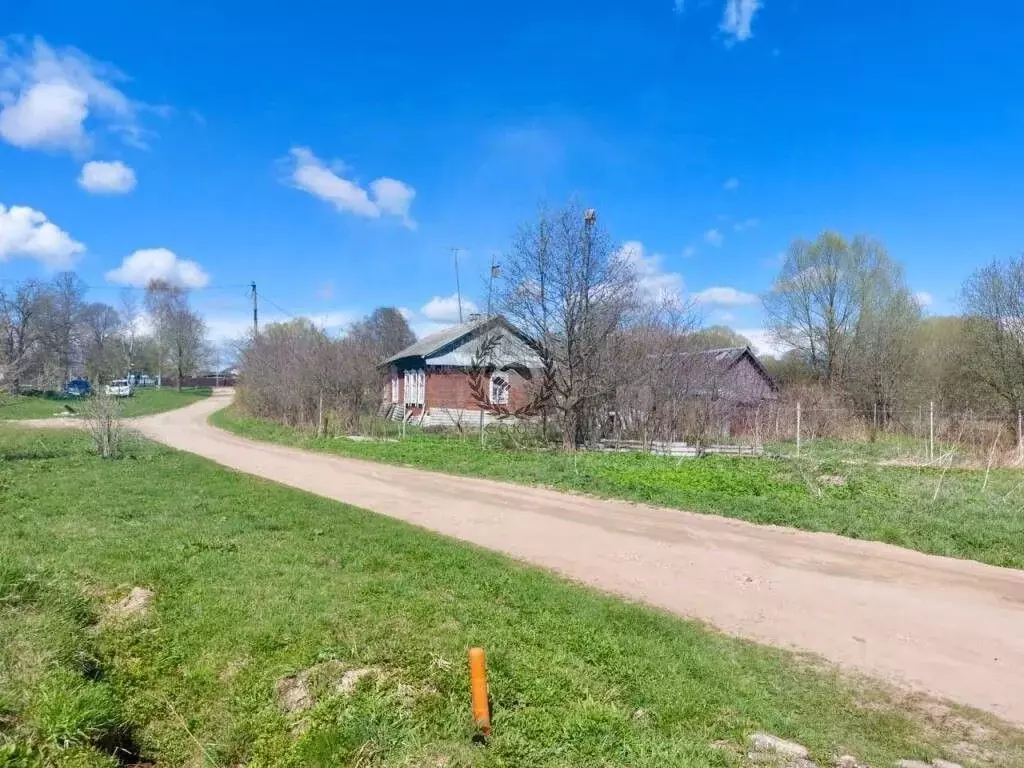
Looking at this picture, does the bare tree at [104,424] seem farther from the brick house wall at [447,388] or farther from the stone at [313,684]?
the brick house wall at [447,388]

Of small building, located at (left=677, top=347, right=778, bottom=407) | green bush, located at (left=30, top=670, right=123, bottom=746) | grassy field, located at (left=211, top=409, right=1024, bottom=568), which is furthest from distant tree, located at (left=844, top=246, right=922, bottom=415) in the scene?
green bush, located at (left=30, top=670, right=123, bottom=746)

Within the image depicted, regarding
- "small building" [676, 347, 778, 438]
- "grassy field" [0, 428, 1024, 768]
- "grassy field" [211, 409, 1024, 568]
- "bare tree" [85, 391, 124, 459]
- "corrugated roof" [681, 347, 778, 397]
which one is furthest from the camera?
"corrugated roof" [681, 347, 778, 397]

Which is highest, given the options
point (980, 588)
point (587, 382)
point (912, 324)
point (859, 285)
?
point (859, 285)

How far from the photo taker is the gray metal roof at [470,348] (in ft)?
78.2

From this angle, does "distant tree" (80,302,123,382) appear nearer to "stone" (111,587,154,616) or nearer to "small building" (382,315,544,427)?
"small building" (382,315,544,427)

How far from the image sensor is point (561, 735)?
13.1 ft

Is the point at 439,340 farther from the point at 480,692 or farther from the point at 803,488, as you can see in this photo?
the point at 480,692

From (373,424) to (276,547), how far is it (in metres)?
18.7

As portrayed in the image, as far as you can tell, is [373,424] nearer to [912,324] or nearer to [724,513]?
[724,513]

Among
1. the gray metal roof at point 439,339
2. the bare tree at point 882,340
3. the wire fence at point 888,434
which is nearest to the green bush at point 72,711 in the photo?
the wire fence at point 888,434

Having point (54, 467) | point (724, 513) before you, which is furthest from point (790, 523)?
point (54, 467)

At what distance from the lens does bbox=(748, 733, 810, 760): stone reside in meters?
3.88

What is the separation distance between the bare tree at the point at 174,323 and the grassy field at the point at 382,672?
238 ft

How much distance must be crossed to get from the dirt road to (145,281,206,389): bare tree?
224ft
